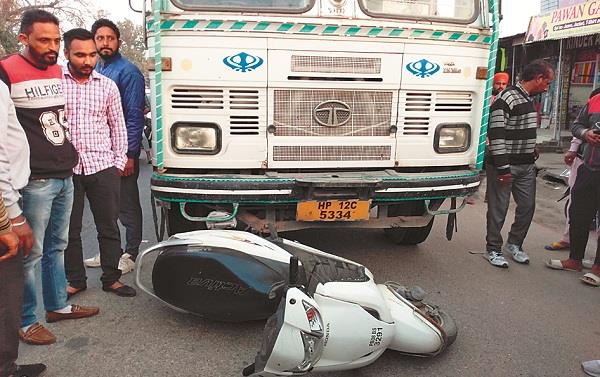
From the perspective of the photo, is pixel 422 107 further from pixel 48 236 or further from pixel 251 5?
pixel 48 236

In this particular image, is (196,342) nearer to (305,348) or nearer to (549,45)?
(305,348)

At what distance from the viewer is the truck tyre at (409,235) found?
4891 millimetres

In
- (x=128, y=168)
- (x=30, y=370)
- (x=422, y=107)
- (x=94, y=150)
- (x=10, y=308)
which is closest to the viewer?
(x=10, y=308)

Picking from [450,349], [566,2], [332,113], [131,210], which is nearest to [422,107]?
[332,113]

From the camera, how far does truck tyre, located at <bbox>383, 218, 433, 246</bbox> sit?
4891 mm

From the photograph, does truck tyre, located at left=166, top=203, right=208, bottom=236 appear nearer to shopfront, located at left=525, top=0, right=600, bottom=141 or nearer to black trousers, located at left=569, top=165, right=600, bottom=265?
black trousers, located at left=569, top=165, right=600, bottom=265

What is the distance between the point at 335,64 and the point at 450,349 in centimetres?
209

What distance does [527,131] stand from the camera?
440 cm

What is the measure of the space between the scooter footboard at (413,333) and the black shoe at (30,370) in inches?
76.1

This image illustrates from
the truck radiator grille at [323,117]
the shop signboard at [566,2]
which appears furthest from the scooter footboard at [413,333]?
the shop signboard at [566,2]

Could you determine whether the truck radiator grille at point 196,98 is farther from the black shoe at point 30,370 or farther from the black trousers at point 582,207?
the black trousers at point 582,207

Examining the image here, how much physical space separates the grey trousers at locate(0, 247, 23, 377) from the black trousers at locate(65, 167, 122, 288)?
3.26 feet

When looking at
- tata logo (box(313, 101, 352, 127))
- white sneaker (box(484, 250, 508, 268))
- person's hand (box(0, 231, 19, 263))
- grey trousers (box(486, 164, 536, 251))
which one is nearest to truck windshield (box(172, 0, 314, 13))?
tata logo (box(313, 101, 352, 127))

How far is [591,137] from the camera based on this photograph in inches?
166
